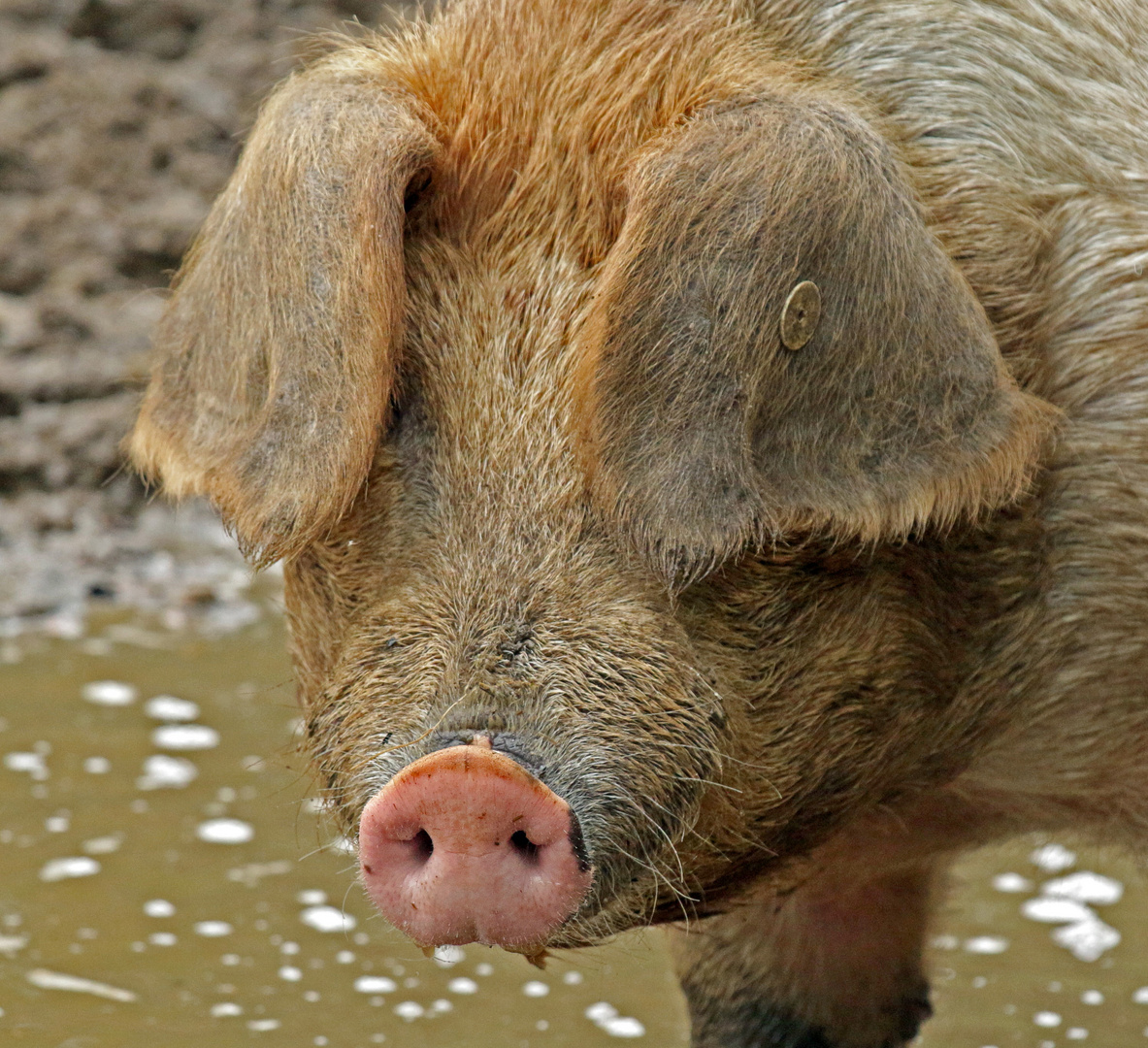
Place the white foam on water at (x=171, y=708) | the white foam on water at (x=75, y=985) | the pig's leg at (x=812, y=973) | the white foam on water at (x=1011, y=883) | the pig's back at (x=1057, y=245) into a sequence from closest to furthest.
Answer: the pig's back at (x=1057, y=245) → the pig's leg at (x=812, y=973) → the white foam on water at (x=75, y=985) → the white foam on water at (x=1011, y=883) → the white foam on water at (x=171, y=708)

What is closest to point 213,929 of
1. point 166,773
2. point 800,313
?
point 166,773

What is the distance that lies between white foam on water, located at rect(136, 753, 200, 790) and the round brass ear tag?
3.46 m

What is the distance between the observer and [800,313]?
2.82 m

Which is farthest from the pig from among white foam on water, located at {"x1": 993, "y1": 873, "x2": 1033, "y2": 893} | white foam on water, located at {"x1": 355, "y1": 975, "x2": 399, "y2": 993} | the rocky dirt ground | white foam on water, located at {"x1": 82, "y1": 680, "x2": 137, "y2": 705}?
the rocky dirt ground

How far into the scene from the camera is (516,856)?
2635 mm

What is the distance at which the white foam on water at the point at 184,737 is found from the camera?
20.0 ft

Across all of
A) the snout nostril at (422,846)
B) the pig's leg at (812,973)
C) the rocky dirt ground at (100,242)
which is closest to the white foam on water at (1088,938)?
the pig's leg at (812,973)

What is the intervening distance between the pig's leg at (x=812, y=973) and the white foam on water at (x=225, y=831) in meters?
1.65

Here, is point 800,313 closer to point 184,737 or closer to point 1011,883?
point 1011,883

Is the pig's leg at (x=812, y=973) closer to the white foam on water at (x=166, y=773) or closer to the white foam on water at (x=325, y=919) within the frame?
the white foam on water at (x=325, y=919)

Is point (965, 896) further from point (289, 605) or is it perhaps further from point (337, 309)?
point (337, 309)

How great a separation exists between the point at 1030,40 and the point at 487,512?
48.3 inches

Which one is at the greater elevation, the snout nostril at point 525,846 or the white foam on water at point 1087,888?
the snout nostril at point 525,846

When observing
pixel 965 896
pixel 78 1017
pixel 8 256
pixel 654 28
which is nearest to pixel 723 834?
pixel 654 28
